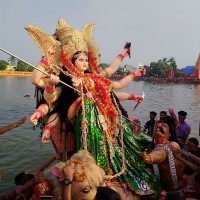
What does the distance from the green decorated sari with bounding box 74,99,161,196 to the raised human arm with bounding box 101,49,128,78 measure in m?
0.93

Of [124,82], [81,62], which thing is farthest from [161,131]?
[81,62]

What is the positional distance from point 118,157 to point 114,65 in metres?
1.63

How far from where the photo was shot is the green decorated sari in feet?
9.66

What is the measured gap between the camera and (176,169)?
126 inches

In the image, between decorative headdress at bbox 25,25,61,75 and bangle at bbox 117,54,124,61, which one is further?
bangle at bbox 117,54,124,61

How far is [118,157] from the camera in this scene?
316cm

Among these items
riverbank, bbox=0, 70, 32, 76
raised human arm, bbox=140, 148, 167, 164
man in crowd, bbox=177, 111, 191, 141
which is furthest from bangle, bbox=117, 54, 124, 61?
riverbank, bbox=0, 70, 32, 76

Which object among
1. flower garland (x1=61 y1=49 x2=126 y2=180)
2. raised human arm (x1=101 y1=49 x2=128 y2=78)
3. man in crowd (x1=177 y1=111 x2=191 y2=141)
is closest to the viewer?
flower garland (x1=61 y1=49 x2=126 y2=180)

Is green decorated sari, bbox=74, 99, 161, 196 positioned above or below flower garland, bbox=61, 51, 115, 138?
below

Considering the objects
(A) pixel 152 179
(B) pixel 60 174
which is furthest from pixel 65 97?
(A) pixel 152 179

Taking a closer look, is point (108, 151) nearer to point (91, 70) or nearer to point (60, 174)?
point (60, 174)

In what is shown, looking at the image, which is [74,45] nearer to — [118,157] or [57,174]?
[118,157]

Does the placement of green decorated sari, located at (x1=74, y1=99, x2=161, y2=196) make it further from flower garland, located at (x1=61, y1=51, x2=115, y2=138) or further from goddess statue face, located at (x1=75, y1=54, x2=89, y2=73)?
goddess statue face, located at (x1=75, y1=54, x2=89, y2=73)

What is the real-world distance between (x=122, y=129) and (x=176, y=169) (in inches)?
38.1
